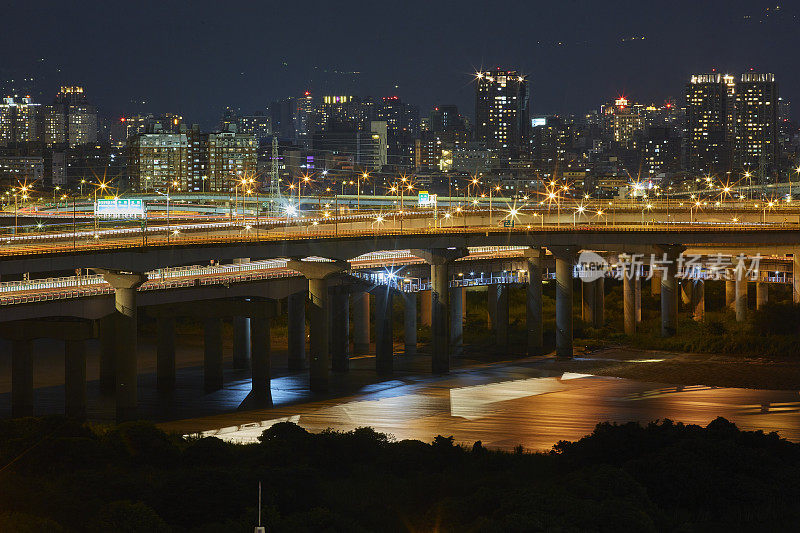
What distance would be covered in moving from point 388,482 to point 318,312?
96.2 ft

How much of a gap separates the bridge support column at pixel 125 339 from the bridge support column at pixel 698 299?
1794 inches

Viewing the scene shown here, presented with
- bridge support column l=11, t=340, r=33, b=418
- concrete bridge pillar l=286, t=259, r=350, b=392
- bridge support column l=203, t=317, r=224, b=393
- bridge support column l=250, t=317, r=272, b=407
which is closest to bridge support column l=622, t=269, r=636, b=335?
concrete bridge pillar l=286, t=259, r=350, b=392

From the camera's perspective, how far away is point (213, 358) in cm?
5928

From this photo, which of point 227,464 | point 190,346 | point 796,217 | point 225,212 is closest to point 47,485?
point 227,464

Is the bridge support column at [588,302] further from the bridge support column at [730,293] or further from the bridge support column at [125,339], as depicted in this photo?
the bridge support column at [125,339]

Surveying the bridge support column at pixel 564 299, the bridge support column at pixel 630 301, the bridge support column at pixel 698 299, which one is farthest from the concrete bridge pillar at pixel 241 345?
the bridge support column at pixel 698 299

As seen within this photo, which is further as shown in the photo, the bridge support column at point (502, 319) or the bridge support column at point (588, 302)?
the bridge support column at point (588, 302)

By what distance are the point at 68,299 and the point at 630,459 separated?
2629 cm

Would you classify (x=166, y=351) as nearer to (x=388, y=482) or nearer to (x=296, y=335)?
(x=296, y=335)

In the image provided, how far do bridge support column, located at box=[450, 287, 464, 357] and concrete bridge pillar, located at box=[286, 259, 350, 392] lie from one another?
1461 centimetres

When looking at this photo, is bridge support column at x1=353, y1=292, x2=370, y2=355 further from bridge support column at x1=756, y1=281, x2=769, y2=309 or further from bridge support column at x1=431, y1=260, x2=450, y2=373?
bridge support column at x1=756, y1=281, x2=769, y2=309

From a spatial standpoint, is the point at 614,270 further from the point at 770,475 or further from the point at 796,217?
the point at 770,475

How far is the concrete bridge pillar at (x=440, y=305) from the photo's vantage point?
6419cm

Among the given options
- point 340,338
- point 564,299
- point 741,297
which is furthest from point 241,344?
point 741,297
